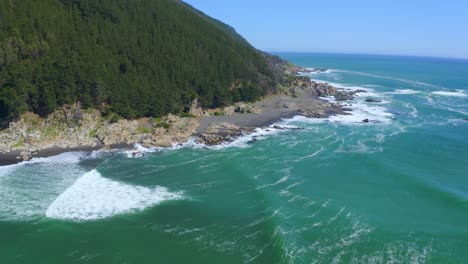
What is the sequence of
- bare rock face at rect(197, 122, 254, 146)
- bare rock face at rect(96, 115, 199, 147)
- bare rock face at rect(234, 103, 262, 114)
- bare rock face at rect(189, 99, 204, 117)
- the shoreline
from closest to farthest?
the shoreline, bare rock face at rect(96, 115, 199, 147), bare rock face at rect(197, 122, 254, 146), bare rock face at rect(189, 99, 204, 117), bare rock face at rect(234, 103, 262, 114)

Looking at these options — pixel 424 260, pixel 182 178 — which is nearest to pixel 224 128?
pixel 182 178

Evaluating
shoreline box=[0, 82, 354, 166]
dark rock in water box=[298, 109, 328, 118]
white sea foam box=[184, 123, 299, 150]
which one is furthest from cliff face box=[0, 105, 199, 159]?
dark rock in water box=[298, 109, 328, 118]

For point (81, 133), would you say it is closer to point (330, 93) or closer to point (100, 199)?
point (100, 199)

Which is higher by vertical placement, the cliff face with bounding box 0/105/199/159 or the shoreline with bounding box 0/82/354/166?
the cliff face with bounding box 0/105/199/159

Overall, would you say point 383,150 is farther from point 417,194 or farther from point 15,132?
point 15,132

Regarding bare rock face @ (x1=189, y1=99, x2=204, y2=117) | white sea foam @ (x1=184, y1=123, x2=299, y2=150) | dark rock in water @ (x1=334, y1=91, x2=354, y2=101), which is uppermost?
bare rock face @ (x1=189, y1=99, x2=204, y2=117)

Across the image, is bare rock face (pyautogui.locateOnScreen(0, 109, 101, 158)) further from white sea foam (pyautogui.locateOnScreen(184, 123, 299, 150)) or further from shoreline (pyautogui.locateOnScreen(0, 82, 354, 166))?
white sea foam (pyautogui.locateOnScreen(184, 123, 299, 150))

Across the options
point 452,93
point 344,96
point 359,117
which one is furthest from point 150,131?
point 452,93
